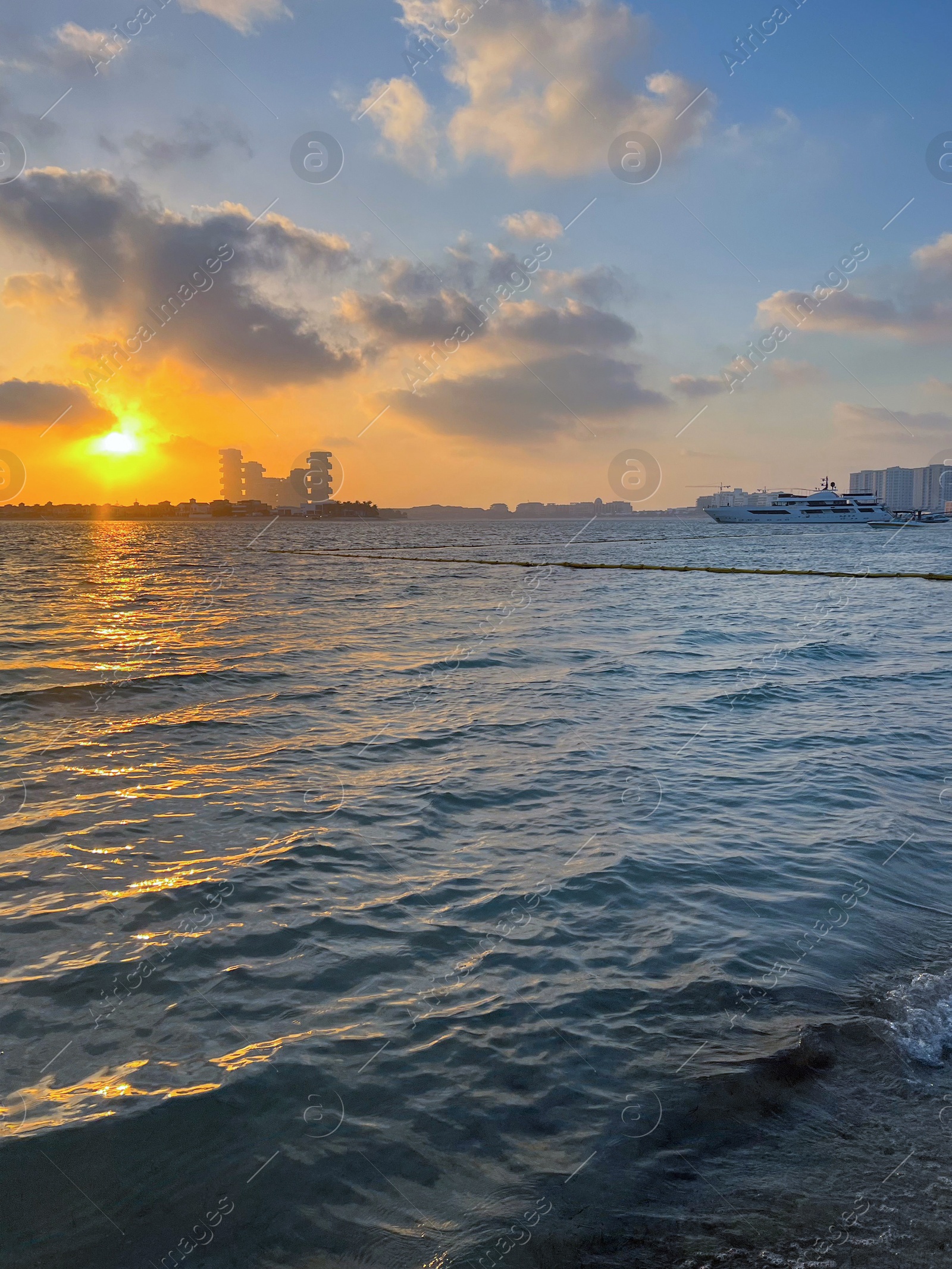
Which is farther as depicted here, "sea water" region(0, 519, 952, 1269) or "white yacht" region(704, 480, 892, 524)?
"white yacht" region(704, 480, 892, 524)

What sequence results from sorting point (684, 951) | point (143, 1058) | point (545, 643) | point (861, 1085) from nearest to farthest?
point (861, 1085)
point (143, 1058)
point (684, 951)
point (545, 643)

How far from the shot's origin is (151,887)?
8.17 metres

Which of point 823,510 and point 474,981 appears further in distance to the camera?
point 823,510

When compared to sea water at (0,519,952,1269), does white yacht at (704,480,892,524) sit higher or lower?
higher

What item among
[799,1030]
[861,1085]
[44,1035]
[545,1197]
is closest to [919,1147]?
[861,1085]

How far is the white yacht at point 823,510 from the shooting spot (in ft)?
559

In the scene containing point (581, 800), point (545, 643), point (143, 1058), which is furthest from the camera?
point (545, 643)

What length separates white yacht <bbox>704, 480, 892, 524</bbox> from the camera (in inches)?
6713

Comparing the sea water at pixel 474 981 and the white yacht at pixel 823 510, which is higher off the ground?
the white yacht at pixel 823 510

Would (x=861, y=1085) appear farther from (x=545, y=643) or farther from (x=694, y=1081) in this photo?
(x=545, y=643)

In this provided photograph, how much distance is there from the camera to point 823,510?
562ft

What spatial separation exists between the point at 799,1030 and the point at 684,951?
4.47ft

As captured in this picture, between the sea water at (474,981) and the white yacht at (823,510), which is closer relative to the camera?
the sea water at (474,981)

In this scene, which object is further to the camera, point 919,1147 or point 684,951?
point 684,951
